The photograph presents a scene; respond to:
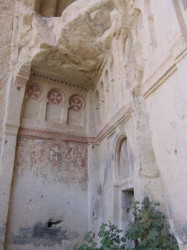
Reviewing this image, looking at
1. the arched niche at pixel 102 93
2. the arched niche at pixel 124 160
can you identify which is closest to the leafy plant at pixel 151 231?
the arched niche at pixel 124 160

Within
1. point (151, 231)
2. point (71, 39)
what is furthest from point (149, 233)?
point (71, 39)

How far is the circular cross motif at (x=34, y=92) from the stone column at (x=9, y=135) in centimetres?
40

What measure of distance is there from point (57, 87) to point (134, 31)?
3440 mm

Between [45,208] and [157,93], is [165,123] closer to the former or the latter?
[157,93]

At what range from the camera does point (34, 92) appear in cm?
670

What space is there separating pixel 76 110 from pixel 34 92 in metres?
1.41

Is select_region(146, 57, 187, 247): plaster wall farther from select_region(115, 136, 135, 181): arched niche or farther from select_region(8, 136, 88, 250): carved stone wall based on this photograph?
select_region(8, 136, 88, 250): carved stone wall

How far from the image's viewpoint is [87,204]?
6207 millimetres

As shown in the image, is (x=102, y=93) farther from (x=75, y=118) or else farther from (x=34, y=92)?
(x=34, y=92)

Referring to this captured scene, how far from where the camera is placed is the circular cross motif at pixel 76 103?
717 cm

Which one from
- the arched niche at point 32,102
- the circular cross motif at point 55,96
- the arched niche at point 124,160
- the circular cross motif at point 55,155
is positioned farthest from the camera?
the circular cross motif at point 55,96

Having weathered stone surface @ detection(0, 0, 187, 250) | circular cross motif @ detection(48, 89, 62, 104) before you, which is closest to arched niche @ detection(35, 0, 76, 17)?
weathered stone surface @ detection(0, 0, 187, 250)

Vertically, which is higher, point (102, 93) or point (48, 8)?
point (48, 8)

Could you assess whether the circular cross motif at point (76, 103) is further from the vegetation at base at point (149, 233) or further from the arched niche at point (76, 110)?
the vegetation at base at point (149, 233)
